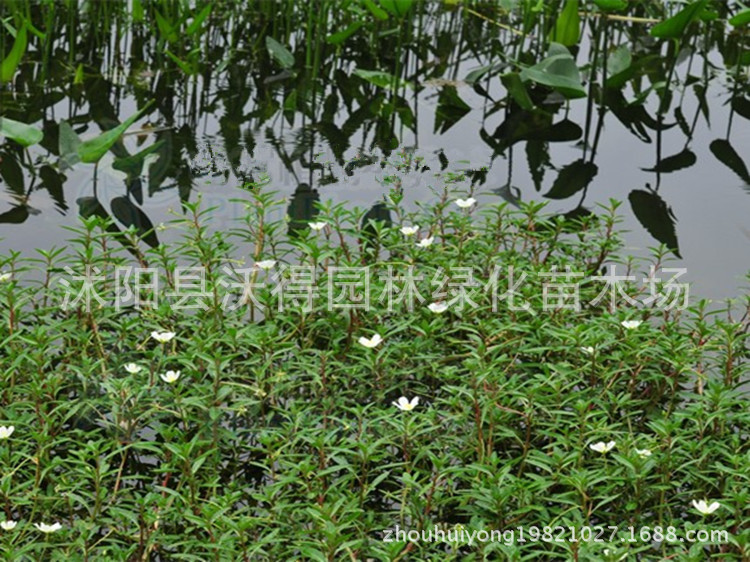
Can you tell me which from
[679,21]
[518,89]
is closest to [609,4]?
[679,21]

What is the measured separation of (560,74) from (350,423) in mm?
2527

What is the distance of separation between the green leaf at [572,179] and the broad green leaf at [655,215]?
199 millimetres

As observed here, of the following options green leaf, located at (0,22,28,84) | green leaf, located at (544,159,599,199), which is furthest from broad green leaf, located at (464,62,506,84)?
green leaf, located at (0,22,28,84)

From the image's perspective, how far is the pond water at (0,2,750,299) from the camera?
12.7ft

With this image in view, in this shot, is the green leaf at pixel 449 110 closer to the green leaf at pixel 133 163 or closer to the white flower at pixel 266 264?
the green leaf at pixel 133 163

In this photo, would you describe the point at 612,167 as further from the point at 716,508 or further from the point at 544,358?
the point at 716,508

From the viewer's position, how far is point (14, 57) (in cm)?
440

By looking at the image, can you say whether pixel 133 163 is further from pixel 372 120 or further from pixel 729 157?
pixel 729 157

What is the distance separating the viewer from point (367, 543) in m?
1.98

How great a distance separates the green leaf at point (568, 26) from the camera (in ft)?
16.0

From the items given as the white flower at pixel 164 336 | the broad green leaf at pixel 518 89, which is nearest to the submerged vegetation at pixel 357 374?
the white flower at pixel 164 336

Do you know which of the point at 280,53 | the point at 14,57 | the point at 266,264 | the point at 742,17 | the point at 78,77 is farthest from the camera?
the point at 280,53

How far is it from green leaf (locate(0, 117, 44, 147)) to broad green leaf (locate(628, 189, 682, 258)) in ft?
6.79

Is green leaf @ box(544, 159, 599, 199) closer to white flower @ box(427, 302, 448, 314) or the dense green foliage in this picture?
the dense green foliage
